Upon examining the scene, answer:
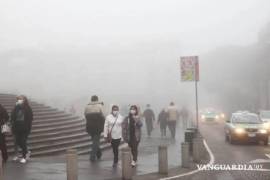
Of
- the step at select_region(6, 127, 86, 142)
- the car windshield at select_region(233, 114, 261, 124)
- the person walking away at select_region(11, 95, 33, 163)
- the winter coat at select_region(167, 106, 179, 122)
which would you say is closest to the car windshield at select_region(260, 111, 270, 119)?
the car windshield at select_region(233, 114, 261, 124)

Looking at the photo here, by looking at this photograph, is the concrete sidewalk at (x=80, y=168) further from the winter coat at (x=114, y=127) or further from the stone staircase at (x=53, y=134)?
the stone staircase at (x=53, y=134)

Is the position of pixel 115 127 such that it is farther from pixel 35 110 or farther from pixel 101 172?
pixel 35 110

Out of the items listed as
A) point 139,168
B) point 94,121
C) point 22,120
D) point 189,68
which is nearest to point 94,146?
point 94,121

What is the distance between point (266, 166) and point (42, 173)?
632 centimetres

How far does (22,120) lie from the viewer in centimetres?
1428

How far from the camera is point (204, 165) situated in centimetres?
1497

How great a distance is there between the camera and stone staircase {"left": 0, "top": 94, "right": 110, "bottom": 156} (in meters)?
17.5

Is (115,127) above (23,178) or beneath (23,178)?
above

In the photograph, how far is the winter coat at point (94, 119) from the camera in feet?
49.6

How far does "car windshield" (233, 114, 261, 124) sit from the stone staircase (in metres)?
7.46

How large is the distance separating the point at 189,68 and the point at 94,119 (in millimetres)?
9772

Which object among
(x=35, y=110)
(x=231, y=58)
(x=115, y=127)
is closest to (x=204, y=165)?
(x=115, y=127)

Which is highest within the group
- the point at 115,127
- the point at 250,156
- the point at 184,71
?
the point at 184,71

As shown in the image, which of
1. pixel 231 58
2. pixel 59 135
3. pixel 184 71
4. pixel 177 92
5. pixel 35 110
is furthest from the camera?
pixel 177 92
